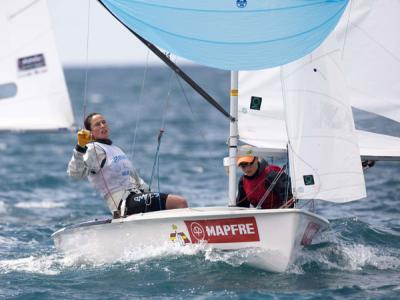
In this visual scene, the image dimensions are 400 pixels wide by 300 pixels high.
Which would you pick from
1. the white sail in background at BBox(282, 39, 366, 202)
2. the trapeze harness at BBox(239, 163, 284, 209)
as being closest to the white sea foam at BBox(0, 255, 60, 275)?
the trapeze harness at BBox(239, 163, 284, 209)

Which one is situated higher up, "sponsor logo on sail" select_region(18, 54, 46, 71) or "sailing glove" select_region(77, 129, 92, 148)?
"sponsor logo on sail" select_region(18, 54, 46, 71)

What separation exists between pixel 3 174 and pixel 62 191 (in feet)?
7.45

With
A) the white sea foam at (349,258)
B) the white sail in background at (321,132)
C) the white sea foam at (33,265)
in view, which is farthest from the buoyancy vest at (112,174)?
the white sea foam at (349,258)

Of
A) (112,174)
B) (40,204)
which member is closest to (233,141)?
(112,174)

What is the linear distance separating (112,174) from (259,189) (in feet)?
3.90

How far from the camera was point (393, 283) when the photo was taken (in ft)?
22.9

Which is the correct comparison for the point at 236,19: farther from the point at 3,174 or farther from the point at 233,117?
the point at 3,174

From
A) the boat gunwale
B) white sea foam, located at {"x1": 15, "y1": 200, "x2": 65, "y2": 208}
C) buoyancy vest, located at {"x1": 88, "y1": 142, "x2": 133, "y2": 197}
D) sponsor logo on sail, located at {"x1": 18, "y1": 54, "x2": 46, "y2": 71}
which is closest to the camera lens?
the boat gunwale

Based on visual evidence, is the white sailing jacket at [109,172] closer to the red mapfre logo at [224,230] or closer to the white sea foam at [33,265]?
the white sea foam at [33,265]

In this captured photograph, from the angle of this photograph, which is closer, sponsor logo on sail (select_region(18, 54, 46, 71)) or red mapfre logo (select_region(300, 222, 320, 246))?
red mapfre logo (select_region(300, 222, 320, 246))

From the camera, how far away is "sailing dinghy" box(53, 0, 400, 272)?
6961 millimetres

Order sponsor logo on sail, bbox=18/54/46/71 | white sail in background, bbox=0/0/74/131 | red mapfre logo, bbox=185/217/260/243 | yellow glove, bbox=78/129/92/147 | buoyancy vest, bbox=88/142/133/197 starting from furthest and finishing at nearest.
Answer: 1. sponsor logo on sail, bbox=18/54/46/71
2. white sail in background, bbox=0/0/74/131
3. buoyancy vest, bbox=88/142/133/197
4. yellow glove, bbox=78/129/92/147
5. red mapfre logo, bbox=185/217/260/243

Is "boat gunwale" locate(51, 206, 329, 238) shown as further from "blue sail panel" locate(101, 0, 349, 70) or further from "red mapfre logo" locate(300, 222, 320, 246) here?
"blue sail panel" locate(101, 0, 349, 70)

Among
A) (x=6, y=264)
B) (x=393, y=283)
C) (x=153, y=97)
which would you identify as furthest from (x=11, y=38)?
(x=153, y=97)
